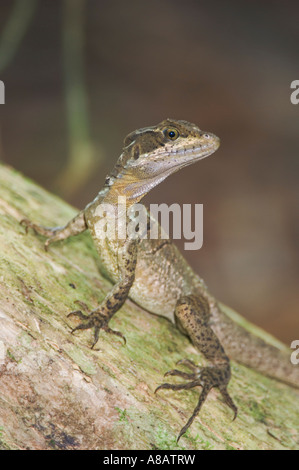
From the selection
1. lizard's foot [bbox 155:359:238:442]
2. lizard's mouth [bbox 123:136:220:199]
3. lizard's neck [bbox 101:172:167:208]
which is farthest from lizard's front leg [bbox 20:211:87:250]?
lizard's foot [bbox 155:359:238:442]

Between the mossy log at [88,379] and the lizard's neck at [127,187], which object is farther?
the lizard's neck at [127,187]

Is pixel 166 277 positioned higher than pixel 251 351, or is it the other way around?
pixel 166 277

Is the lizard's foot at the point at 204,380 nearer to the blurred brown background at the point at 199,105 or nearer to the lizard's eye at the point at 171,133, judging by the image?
the lizard's eye at the point at 171,133

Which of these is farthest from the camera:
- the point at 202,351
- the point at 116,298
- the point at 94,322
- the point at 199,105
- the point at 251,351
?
the point at 199,105

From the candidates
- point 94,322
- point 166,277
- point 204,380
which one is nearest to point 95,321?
point 94,322

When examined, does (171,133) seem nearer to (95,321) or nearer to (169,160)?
(169,160)

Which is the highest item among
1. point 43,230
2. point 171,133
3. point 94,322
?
point 171,133

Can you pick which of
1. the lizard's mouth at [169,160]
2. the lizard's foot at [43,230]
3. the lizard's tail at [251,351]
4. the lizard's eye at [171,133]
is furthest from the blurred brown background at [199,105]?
the lizard's eye at [171,133]
